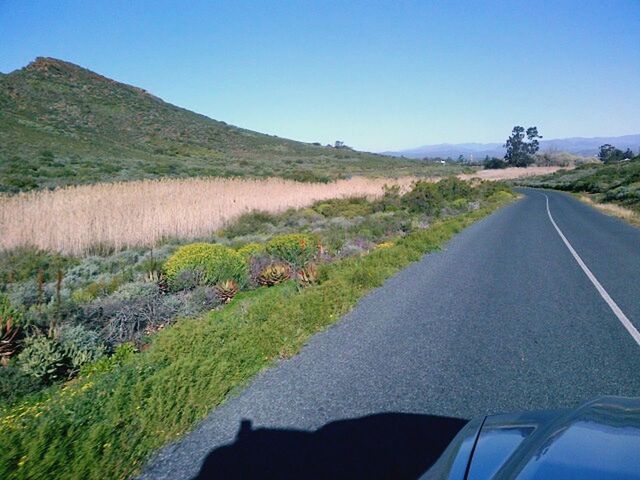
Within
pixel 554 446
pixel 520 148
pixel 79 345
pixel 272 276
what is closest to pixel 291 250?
pixel 272 276

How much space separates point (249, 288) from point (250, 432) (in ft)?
17.4

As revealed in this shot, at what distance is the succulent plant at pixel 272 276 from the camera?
30.2 ft

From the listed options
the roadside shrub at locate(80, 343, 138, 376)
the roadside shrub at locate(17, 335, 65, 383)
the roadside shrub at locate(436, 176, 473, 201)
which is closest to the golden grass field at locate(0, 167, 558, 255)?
the roadside shrub at locate(17, 335, 65, 383)

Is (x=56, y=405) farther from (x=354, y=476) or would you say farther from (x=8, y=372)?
(x=354, y=476)

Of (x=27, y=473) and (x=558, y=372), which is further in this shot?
(x=558, y=372)

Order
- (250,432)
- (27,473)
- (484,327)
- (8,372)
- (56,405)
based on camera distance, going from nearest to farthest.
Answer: (27,473)
(56,405)
(250,432)
(8,372)
(484,327)

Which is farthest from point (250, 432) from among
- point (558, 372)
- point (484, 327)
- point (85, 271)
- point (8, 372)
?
point (85, 271)

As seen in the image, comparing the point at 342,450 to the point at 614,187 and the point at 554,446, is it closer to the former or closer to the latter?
the point at 554,446

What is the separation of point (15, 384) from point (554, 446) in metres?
4.68

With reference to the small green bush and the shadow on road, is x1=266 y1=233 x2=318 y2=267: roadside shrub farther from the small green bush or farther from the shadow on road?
the shadow on road

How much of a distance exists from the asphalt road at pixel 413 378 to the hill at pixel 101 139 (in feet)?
63.0

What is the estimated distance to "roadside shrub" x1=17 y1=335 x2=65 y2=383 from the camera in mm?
4824

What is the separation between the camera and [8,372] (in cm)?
463

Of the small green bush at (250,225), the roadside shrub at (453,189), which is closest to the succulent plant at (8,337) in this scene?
the small green bush at (250,225)
